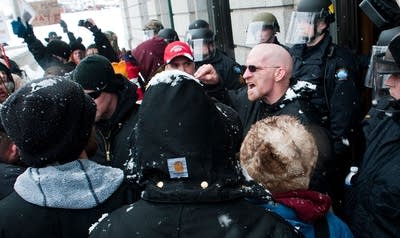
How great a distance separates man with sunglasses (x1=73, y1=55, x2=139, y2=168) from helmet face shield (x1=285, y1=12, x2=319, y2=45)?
1.76 meters

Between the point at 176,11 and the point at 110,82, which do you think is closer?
the point at 110,82

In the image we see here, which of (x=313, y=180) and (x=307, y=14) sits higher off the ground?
(x=307, y=14)

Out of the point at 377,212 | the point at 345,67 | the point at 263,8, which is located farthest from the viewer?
the point at 263,8

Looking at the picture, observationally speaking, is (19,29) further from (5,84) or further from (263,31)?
(263,31)

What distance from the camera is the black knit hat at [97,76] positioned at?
267 cm

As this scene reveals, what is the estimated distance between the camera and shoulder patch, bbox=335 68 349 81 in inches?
131

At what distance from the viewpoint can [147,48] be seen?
4.77m

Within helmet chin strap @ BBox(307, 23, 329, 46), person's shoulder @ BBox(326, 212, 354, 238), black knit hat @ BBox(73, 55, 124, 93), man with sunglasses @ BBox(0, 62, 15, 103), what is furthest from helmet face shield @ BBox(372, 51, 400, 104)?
man with sunglasses @ BBox(0, 62, 15, 103)

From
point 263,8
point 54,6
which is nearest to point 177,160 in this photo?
point 263,8

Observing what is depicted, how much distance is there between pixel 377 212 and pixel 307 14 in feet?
7.53

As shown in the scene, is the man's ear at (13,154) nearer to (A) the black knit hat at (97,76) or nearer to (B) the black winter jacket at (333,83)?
(A) the black knit hat at (97,76)

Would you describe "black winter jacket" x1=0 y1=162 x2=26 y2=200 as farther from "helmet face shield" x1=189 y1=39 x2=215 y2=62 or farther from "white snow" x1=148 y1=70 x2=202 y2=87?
"helmet face shield" x1=189 y1=39 x2=215 y2=62

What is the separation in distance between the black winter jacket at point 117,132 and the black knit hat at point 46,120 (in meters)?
0.97

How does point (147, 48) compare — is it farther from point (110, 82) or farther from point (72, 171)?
point (72, 171)
